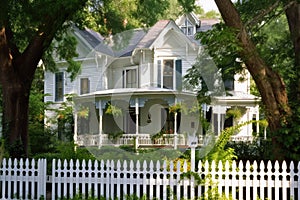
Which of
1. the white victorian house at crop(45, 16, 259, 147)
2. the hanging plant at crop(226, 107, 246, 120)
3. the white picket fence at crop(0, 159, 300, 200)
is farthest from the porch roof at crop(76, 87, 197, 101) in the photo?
the white picket fence at crop(0, 159, 300, 200)

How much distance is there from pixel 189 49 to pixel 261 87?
58.9 feet

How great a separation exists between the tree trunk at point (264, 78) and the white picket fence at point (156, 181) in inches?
49.1

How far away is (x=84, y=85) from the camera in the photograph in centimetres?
3052

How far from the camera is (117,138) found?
1015 inches

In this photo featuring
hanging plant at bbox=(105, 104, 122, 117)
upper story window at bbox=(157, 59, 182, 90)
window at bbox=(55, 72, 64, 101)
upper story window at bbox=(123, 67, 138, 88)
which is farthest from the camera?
window at bbox=(55, 72, 64, 101)

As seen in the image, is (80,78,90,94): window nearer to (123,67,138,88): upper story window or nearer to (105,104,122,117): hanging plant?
(105,104,122,117): hanging plant

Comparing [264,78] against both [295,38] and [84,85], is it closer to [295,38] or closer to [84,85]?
[295,38]

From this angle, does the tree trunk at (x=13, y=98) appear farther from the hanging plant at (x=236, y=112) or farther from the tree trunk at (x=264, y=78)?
the hanging plant at (x=236, y=112)

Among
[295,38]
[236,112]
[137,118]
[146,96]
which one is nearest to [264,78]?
[295,38]

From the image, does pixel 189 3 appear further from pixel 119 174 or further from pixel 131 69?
pixel 131 69

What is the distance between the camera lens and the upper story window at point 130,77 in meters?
27.4

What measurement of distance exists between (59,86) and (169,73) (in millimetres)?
8682

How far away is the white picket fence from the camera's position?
363 inches

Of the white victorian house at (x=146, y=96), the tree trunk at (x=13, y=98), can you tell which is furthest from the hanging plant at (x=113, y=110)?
the tree trunk at (x=13, y=98)
